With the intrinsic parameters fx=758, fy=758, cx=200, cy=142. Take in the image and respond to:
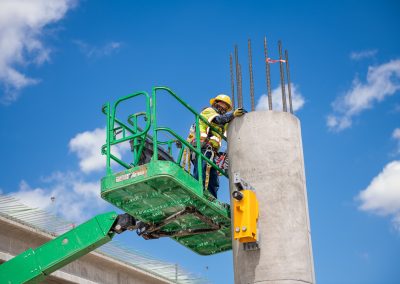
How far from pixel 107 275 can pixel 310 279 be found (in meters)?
11.4

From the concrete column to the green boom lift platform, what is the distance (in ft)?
2.81

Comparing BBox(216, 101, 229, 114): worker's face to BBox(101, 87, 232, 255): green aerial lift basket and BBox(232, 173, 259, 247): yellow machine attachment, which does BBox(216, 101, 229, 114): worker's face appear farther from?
BBox(232, 173, 259, 247): yellow machine attachment

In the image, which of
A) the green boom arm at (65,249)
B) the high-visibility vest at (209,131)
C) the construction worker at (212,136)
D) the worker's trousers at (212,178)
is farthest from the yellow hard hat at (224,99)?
the green boom arm at (65,249)

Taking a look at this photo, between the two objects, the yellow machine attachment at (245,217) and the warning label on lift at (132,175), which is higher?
the warning label on lift at (132,175)

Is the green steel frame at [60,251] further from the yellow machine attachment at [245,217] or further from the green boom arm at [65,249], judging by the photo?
the yellow machine attachment at [245,217]

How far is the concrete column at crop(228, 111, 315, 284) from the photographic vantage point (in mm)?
11406

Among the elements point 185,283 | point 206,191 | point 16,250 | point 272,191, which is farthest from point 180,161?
point 185,283

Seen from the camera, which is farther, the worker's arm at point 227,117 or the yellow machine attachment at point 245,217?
the worker's arm at point 227,117

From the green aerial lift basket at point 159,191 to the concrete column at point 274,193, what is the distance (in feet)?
2.54

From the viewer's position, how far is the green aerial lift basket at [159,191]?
39.7ft

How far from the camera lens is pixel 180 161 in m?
13.8

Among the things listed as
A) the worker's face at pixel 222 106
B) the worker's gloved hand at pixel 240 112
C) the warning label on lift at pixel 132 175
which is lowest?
the warning label on lift at pixel 132 175

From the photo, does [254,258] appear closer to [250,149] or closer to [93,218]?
[250,149]

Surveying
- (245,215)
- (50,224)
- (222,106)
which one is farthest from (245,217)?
(50,224)
